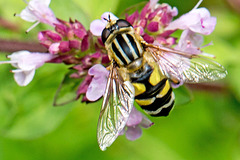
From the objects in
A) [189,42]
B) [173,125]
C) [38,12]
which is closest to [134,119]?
[189,42]

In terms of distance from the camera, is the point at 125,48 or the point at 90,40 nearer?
the point at 125,48

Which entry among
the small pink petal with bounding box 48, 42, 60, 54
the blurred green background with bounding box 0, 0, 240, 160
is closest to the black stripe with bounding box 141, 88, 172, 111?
the small pink petal with bounding box 48, 42, 60, 54

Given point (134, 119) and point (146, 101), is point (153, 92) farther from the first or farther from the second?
point (134, 119)

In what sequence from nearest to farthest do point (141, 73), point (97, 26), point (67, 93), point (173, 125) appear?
point (141, 73), point (97, 26), point (67, 93), point (173, 125)

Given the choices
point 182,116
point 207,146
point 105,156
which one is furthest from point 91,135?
point 207,146

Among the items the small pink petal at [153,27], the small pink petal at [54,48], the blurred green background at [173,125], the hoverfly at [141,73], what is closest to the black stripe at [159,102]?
the hoverfly at [141,73]

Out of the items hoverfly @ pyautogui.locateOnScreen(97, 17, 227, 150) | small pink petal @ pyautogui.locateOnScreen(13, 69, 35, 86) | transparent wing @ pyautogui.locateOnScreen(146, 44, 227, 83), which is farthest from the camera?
small pink petal @ pyautogui.locateOnScreen(13, 69, 35, 86)

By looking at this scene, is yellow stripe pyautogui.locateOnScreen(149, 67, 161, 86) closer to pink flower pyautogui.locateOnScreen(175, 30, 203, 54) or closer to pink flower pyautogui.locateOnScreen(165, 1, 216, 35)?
pink flower pyautogui.locateOnScreen(175, 30, 203, 54)
